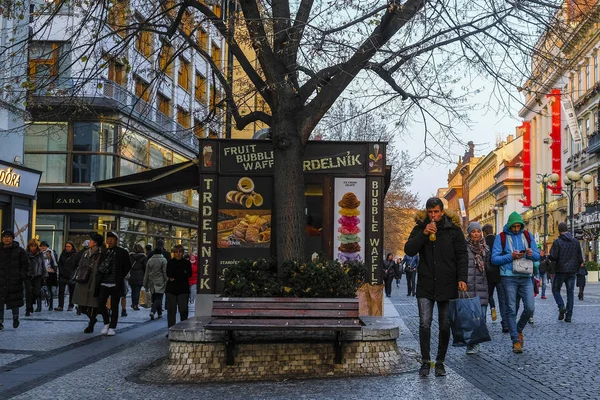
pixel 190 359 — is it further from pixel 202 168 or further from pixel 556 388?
pixel 202 168

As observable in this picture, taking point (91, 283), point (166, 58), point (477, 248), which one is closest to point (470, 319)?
point (477, 248)

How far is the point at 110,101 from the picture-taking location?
30047 mm

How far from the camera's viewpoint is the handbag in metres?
9.15

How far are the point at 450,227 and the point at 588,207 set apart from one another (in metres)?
49.4

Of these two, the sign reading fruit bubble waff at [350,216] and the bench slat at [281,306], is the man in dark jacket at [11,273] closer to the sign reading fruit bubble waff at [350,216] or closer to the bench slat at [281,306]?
the sign reading fruit bubble waff at [350,216]

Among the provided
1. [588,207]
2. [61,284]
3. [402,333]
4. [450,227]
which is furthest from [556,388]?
[588,207]

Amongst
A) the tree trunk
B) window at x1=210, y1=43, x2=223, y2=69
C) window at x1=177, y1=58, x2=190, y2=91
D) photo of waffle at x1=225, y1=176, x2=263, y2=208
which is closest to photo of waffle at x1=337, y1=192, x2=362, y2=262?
photo of waffle at x1=225, y1=176, x2=263, y2=208

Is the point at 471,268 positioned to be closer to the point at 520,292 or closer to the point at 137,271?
the point at 520,292

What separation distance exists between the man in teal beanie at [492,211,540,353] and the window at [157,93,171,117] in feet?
90.4

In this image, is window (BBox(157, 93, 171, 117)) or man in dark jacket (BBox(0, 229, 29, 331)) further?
window (BBox(157, 93, 171, 117))

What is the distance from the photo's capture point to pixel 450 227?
8516 millimetres

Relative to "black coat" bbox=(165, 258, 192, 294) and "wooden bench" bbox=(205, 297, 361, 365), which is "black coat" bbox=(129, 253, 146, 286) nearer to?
"black coat" bbox=(165, 258, 192, 294)

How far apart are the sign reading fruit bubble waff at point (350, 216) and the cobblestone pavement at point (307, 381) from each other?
162 centimetres

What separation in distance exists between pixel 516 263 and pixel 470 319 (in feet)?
5.32
